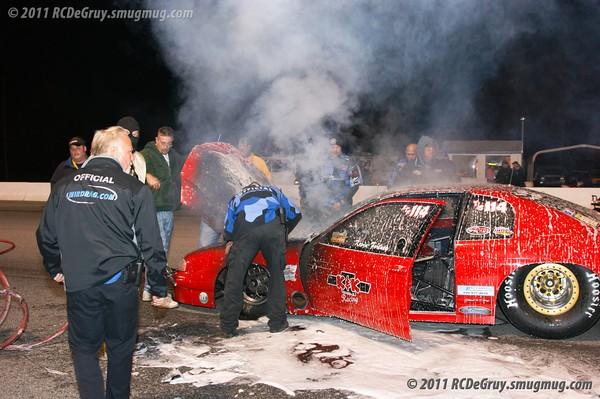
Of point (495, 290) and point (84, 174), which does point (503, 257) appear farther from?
point (84, 174)

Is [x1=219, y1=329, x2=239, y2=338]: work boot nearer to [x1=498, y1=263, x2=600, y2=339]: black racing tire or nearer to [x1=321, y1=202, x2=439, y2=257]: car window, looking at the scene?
[x1=321, y1=202, x2=439, y2=257]: car window

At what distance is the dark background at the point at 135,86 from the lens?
11.1m

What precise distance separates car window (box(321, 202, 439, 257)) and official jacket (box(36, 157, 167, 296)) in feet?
7.28

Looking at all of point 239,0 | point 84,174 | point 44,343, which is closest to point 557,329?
point 84,174

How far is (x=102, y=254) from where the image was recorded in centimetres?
294

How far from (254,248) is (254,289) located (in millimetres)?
614

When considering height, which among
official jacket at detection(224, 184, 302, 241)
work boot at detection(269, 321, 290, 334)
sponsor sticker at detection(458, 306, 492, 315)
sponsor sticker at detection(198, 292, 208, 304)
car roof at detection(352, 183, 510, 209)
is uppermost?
car roof at detection(352, 183, 510, 209)

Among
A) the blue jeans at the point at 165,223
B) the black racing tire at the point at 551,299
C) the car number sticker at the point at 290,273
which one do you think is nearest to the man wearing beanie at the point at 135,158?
the blue jeans at the point at 165,223

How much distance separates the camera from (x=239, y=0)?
8.40 meters

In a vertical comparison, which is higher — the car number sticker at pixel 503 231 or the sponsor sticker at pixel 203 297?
the car number sticker at pixel 503 231

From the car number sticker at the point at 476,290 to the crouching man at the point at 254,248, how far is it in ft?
4.96

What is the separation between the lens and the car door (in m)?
4.49

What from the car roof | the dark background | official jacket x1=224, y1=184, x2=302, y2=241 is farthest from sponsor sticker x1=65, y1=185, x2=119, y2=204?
the dark background

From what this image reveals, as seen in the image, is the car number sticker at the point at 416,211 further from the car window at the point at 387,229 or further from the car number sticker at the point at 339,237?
the car number sticker at the point at 339,237
